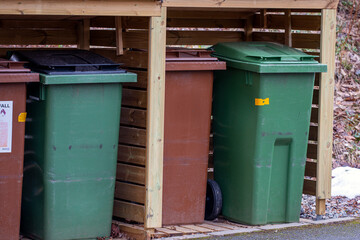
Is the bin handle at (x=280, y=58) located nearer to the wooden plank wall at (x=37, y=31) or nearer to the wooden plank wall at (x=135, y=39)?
the wooden plank wall at (x=135, y=39)

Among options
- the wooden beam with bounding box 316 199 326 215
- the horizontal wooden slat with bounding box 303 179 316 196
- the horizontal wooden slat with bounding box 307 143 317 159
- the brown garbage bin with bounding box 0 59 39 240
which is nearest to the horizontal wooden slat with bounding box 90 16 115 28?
the brown garbage bin with bounding box 0 59 39 240

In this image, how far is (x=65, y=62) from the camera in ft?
17.1

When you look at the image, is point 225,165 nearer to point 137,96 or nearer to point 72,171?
point 137,96

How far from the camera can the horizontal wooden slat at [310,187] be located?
639 centimetres

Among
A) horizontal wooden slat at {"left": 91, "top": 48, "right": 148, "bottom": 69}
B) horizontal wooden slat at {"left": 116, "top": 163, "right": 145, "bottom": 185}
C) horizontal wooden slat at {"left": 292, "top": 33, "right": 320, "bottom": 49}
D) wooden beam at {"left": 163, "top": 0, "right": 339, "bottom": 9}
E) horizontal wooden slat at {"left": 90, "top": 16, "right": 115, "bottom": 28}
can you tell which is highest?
wooden beam at {"left": 163, "top": 0, "right": 339, "bottom": 9}

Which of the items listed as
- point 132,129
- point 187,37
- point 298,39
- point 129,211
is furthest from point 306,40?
point 129,211

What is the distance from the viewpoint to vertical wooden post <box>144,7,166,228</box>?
5.25 m

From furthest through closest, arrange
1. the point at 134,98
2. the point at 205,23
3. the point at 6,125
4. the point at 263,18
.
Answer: the point at 205,23 → the point at 263,18 → the point at 134,98 → the point at 6,125

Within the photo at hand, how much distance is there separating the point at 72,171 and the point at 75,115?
425mm

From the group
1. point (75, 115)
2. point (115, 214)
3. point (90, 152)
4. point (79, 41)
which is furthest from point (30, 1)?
point (115, 214)

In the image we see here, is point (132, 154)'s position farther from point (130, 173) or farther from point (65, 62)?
point (65, 62)

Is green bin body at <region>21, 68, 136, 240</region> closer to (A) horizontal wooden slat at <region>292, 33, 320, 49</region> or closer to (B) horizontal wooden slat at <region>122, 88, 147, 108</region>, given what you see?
(B) horizontal wooden slat at <region>122, 88, 147, 108</region>

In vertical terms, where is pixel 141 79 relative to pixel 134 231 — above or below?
above

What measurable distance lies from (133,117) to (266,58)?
1196mm
